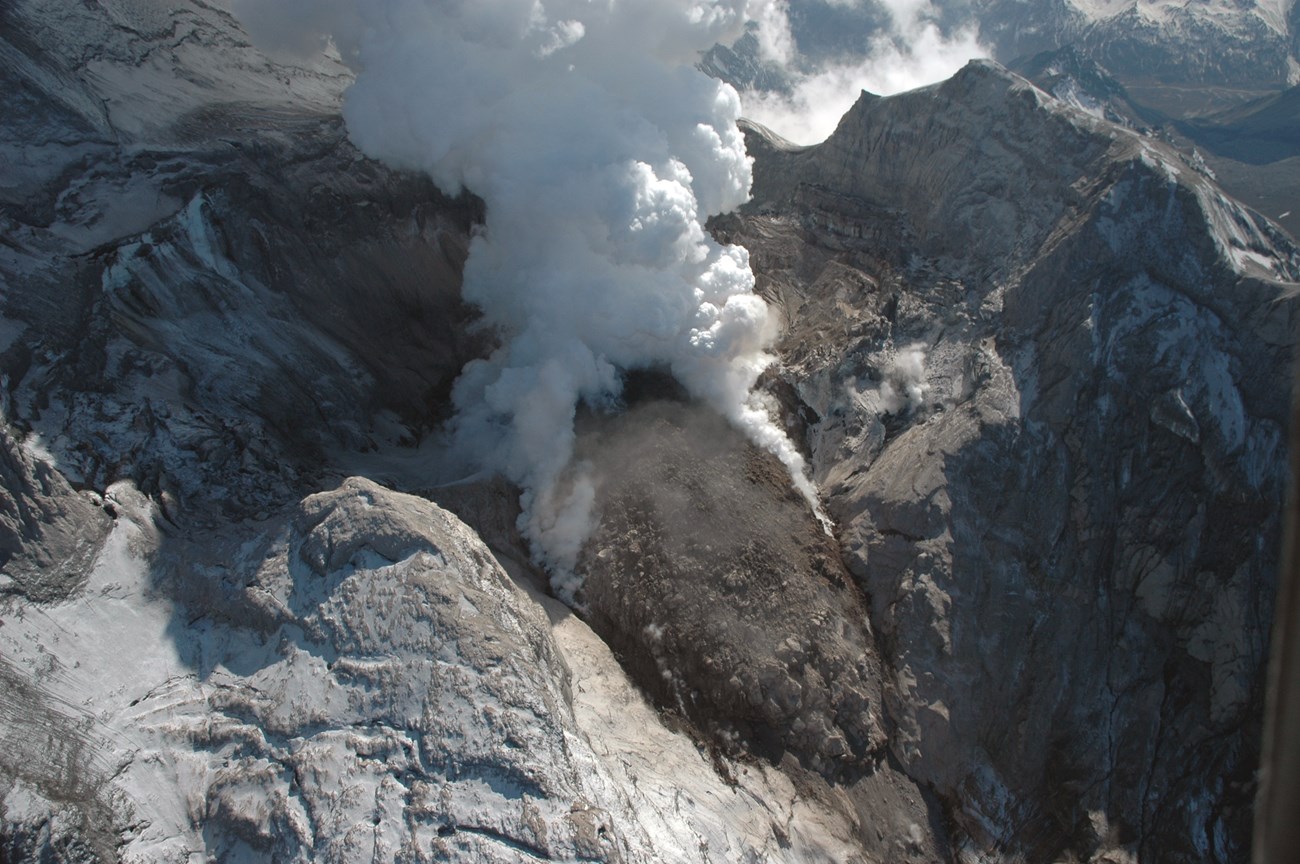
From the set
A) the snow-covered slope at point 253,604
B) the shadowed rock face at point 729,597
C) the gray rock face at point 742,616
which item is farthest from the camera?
the shadowed rock face at point 729,597

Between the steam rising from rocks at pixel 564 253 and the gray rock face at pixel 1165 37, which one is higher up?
the gray rock face at pixel 1165 37

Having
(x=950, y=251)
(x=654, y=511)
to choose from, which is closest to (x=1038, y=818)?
(x=654, y=511)

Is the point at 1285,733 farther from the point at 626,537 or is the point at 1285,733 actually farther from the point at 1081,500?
the point at 1081,500

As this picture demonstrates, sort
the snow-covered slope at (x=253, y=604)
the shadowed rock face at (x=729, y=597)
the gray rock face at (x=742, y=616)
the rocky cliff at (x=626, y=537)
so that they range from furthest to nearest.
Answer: the shadowed rock face at (x=729, y=597)
the gray rock face at (x=742, y=616)
the rocky cliff at (x=626, y=537)
the snow-covered slope at (x=253, y=604)

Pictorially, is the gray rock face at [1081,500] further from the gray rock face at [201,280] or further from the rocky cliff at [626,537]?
the gray rock face at [201,280]

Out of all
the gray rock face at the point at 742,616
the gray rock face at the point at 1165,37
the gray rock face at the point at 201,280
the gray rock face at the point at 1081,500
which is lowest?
the gray rock face at the point at 201,280

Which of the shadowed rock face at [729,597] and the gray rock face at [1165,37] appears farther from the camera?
the gray rock face at [1165,37]

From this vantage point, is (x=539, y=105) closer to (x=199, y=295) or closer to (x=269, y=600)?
(x=199, y=295)

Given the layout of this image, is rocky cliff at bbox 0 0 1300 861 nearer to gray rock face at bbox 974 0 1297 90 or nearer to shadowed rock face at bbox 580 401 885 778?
shadowed rock face at bbox 580 401 885 778

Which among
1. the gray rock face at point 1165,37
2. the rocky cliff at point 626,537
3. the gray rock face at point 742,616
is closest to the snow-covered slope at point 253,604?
the rocky cliff at point 626,537
